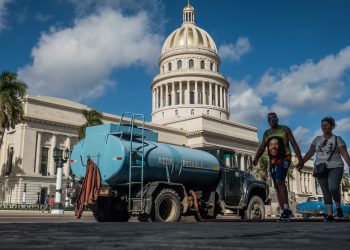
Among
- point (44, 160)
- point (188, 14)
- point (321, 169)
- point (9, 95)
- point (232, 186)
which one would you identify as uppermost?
point (188, 14)

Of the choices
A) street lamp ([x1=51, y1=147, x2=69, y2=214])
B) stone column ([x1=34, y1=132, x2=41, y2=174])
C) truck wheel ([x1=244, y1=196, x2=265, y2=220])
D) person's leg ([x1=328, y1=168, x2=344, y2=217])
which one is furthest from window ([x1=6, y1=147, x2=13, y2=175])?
person's leg ([x1=328, y1=168, x2=344, y2=217])

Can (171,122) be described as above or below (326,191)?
→ above

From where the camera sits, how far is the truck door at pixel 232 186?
48.3ft

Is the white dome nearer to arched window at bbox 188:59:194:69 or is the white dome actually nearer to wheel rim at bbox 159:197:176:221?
arched window at bbox 188:59:194:69

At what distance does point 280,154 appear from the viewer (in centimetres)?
905

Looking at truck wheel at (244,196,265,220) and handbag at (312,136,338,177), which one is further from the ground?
handbag at (312,136,338,177)

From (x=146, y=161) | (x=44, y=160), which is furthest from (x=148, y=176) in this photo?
(x=44, y=160)

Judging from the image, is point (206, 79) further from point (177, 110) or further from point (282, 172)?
point (282, 172)

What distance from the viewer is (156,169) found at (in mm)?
12516

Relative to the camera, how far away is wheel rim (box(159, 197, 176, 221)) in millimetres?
12320

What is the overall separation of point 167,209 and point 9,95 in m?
30.8

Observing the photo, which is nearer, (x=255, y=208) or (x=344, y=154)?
(x=344, y=154)

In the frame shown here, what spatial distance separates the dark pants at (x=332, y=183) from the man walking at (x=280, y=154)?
735mm

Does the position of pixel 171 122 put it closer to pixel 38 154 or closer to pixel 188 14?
pixel 38 154
